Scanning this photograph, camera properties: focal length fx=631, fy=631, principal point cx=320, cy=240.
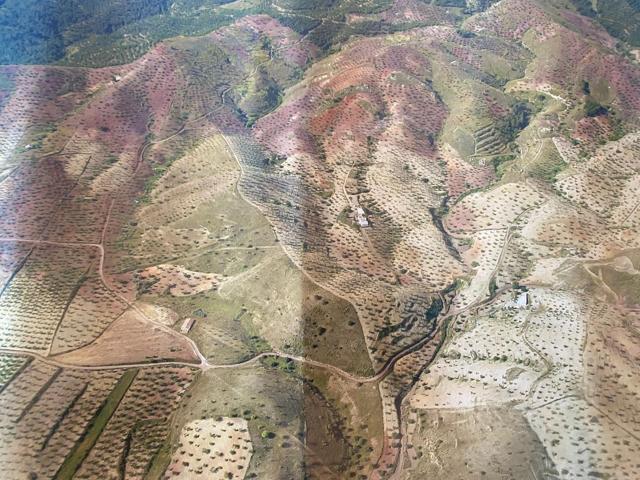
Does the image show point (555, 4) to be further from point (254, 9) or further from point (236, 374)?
point (236, 374)

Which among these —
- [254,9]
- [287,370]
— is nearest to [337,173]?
[287,370]

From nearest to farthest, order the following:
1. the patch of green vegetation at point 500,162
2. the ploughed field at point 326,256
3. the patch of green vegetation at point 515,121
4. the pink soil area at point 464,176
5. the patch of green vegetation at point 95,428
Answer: the patch of green vegetation at point 95,428
the ploughed field at point 326,256
the pink soil area at point 464,176
the patch of green vegetation at point 500,162
the patch of green vegetation at point 515,121

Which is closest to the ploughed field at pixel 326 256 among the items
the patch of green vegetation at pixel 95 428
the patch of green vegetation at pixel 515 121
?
the patch of green vegetation at pixel 95 428

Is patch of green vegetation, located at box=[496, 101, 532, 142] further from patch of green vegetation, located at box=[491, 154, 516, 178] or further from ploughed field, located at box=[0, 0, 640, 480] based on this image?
patch of green vegetation, located at box=[491, 154, 516, 178]

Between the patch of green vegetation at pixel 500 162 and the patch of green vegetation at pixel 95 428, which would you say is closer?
the patch of green vegetation at pixel 95 428

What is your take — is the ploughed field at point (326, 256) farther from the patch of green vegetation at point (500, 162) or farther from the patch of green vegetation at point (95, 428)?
the patch of green vegetation at point (500, 162)

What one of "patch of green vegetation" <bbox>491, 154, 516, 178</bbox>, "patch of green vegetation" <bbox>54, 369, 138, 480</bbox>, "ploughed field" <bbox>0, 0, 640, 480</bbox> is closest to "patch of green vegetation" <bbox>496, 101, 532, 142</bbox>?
"ploughed field" <bbox>0, 0, 640, 480</bbox>
